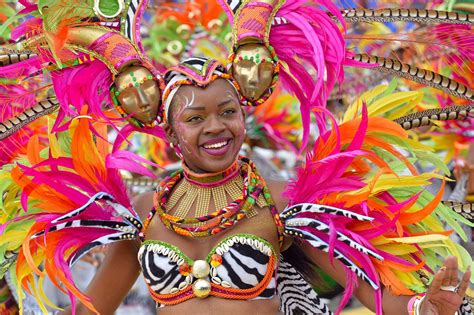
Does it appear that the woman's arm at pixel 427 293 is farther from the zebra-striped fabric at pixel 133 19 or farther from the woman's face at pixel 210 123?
the zebra-striped fabric at pixel 133 19

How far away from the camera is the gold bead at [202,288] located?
283cm

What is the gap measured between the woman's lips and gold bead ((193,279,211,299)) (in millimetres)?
388

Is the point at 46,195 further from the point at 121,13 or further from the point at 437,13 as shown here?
the point at 437,13

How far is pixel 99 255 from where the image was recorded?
5008mm

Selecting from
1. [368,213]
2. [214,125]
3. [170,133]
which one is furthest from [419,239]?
[170,133]

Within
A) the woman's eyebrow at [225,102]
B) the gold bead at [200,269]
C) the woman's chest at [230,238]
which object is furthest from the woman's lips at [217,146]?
the gold bead at [200,269]

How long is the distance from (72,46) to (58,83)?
13 centimetres

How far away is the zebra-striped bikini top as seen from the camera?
2.83 m

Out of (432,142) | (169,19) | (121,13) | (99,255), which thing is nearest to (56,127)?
(121,13)

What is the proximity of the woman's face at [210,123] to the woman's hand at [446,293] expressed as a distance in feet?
2.36

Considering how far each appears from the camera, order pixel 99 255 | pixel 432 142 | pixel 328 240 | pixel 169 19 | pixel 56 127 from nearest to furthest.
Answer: pixel 328 240 → pixel 56 127 → pixel 99 255 → pixel 432 142 → pixel 169 19

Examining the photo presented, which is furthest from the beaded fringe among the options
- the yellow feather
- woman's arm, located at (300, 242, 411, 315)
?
the yellow feather

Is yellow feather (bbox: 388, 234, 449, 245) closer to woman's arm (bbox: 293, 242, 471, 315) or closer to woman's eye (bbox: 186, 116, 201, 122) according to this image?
woman's arm (bbox: 293, 242, 471, 315)

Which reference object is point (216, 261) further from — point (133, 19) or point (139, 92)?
point (133, 19)
